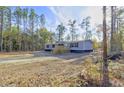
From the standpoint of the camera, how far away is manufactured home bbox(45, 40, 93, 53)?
4141 mm

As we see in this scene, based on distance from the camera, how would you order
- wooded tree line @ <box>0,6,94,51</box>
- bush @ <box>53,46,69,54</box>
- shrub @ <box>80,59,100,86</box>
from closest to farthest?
shrub @ <box>80,59,100,86</box>
wooded tree line @ <box>0,6,94,51</box>
bush @ <box>53,46,69,54</box>

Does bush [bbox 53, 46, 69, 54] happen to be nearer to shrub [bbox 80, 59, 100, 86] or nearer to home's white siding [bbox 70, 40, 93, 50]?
home's white siding [bbox 70, 40, 93, 50]

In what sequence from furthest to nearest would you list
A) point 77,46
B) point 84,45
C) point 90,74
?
1. point 77,46
2. point 84,45
3. point 90,74

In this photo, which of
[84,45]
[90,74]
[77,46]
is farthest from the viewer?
[77,46]

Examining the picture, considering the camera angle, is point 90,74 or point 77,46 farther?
point 77,46

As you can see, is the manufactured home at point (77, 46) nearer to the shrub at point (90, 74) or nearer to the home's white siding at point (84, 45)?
the home's white siding at point (84, 45)

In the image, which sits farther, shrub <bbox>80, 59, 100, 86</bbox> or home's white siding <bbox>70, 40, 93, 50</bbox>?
home's white siding <bbox>70, 40, 93, 50</bbox>

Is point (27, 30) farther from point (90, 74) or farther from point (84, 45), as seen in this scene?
point (90, 74)

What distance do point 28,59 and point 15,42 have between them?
43cm

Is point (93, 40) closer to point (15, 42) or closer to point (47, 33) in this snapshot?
point (47, 33)

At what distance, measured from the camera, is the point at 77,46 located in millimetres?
4238

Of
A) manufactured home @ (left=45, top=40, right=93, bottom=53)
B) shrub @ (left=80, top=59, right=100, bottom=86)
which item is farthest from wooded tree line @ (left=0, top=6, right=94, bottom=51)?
shrub @ (left=80, top=59, right=100, bottom=86)

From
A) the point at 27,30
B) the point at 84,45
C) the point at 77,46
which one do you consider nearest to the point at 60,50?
the point at 77,46

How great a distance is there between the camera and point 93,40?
403 cm
